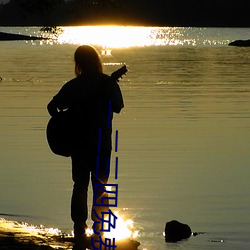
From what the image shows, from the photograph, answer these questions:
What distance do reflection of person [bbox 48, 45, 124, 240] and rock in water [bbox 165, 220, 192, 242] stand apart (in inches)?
118

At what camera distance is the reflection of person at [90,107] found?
9.93m

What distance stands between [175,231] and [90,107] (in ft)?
11.5

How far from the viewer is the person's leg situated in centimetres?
1010

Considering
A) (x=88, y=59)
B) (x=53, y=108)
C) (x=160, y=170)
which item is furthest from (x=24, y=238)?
(x=160, y=170)

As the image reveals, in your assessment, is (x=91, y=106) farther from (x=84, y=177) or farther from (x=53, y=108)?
(x=84, y=177)

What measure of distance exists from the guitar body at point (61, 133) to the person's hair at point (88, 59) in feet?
1.56

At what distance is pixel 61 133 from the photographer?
1008 centimetres

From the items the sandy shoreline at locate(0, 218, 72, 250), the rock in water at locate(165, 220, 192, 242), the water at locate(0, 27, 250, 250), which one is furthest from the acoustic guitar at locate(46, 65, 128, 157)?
the rock in water at locate(165, 220, 192, 242)

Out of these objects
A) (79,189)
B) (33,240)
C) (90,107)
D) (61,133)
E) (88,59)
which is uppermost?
(88,59)

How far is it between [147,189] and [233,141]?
6883mm

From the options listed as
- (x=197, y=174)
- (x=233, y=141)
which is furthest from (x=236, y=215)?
(x=233, y=141)

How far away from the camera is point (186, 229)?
13133 millimetres
